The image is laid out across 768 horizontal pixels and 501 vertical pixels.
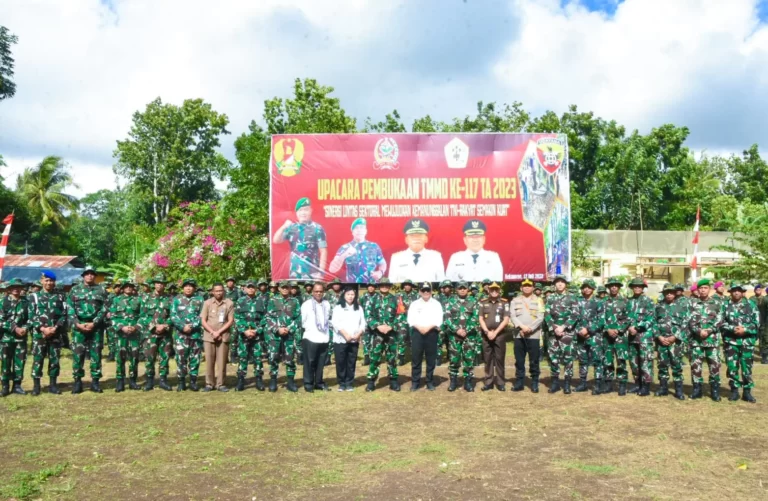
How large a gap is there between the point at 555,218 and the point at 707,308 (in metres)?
4.97

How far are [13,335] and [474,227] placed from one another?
847 cm

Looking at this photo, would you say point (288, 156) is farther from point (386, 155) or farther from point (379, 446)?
point (379, 446)

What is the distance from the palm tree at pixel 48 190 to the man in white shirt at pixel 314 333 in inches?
1409

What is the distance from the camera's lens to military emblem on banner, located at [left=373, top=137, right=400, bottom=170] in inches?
503

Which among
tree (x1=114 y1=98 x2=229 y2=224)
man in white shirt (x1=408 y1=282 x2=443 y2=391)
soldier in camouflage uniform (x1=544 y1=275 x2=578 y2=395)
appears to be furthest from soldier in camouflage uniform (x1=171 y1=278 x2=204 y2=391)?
tree (x1=114 y1=98 x2=229 y2=224)

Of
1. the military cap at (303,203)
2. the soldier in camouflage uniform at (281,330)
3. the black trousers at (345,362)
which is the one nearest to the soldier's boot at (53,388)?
the soldier in camouflage uniform at (281,330)

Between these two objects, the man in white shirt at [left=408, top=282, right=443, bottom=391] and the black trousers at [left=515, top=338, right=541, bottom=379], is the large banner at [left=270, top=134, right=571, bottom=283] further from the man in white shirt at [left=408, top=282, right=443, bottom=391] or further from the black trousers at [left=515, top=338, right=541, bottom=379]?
the black trousers at [left=515, top=338, right=541, bottom=379]

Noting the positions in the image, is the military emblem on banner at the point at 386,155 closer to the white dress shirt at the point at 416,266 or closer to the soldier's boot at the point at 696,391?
the white dress shirt at the point at 416,266

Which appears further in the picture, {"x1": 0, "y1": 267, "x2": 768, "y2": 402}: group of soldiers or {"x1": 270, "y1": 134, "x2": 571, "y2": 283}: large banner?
{"x1": 270, "y1": 134, "x2": 571, "y2": 283}: large banner

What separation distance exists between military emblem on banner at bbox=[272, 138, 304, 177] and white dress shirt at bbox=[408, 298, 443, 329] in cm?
534

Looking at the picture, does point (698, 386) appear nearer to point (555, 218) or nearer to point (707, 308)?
point (707, 308)

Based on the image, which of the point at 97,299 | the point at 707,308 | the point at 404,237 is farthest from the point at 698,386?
the point at 97,299

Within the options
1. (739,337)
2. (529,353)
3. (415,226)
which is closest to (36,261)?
(415,226)

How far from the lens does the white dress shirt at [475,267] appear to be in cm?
1258
